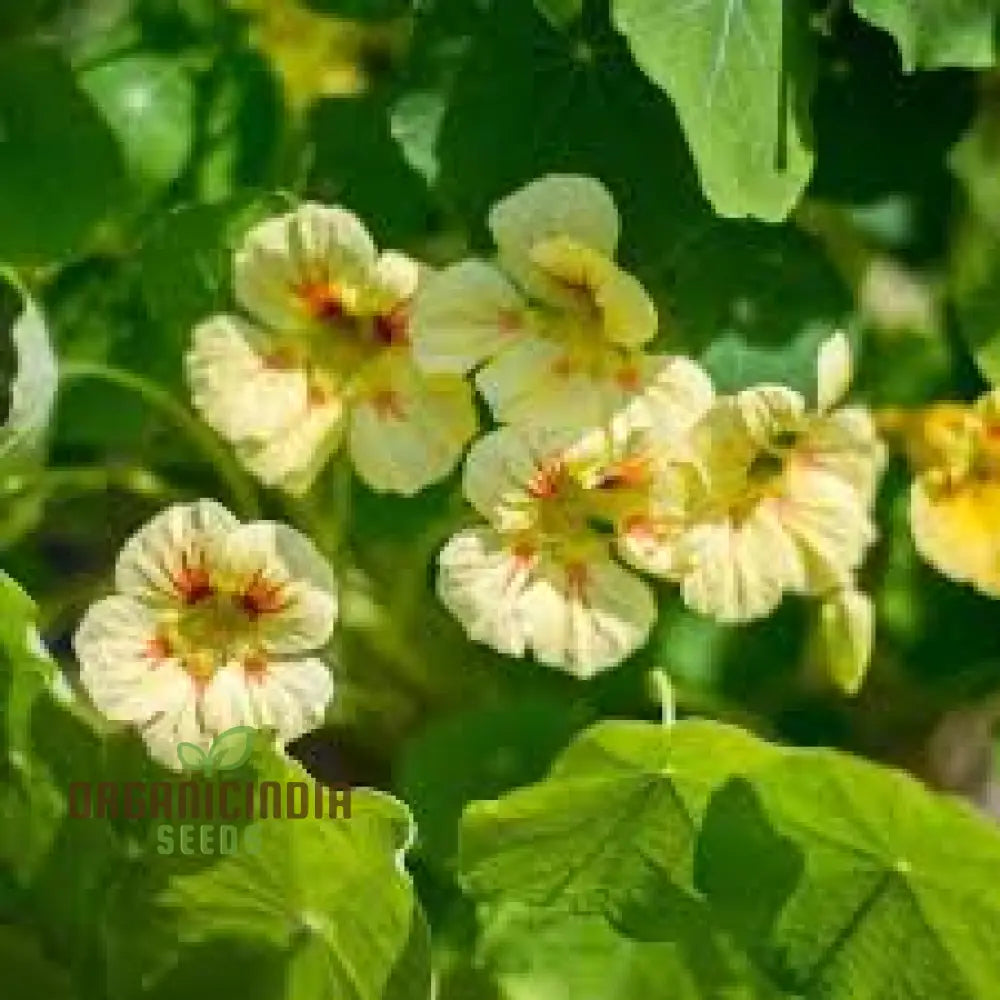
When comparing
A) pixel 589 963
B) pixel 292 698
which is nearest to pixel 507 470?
pixel 292 698

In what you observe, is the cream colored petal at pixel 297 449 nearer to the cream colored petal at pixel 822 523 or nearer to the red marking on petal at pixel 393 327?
the red marking on petal at pixel 393 327

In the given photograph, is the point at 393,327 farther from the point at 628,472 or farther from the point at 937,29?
the point at 937,29

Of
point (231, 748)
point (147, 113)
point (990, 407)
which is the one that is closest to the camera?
point (231, 748)

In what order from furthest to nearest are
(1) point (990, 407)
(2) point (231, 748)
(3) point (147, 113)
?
(3) point (147, 113), (1) point (990, 407), (2) point (231, 748)

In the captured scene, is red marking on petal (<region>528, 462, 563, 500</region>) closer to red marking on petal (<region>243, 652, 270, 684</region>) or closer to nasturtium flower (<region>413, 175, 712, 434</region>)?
nasturtium flower (<region>413, 175, 712, 434</region>)

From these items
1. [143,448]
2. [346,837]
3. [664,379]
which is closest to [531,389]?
Result: [664,379]

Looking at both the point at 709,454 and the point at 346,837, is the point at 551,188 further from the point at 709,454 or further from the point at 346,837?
the point at 346,837
